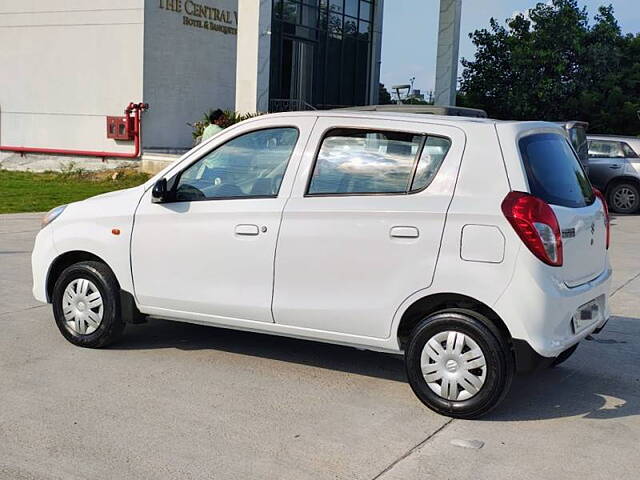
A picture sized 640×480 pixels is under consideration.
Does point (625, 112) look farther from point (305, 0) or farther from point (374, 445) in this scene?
point (374, 445)

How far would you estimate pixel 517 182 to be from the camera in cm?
486

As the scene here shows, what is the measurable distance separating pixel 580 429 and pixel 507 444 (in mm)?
572

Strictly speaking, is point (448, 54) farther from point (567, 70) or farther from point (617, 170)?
point (617, 170)

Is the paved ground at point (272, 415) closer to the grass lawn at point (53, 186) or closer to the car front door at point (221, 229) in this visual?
the car front door at point (221, 229)

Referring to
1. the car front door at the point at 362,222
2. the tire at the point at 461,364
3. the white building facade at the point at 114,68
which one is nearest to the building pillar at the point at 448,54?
the white building facade at the point at 114,68

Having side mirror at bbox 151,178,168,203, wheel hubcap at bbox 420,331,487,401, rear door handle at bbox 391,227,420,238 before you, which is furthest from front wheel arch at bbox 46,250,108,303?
wheel hubcap at bbox 420,331,487,401

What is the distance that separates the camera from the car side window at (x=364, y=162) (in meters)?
5.21

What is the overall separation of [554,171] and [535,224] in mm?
680

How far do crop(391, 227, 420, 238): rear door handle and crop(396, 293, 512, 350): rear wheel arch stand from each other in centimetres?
38

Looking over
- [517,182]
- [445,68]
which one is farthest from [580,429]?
[445,68]

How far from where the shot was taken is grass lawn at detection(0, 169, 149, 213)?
1631 cm

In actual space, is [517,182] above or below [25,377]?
above

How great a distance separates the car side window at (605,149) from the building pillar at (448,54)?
29.2 feet

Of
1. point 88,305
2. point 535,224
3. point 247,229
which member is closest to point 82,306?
point 88,305
